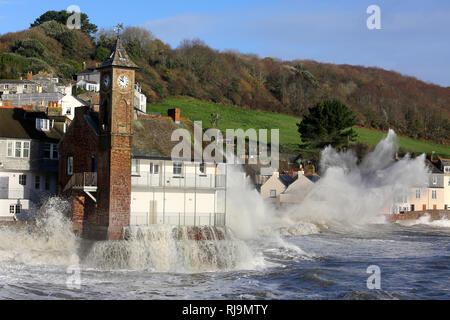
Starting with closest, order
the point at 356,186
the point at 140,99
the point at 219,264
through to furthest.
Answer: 1. the point at 219,264
2. the point at 356,186
3. the point at 140,99

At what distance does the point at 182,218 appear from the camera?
40.3 meters

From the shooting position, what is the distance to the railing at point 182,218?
3811 cm

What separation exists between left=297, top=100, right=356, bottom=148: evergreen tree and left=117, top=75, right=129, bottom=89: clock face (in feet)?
165

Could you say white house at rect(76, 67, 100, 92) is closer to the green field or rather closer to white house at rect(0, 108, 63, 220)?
the green field

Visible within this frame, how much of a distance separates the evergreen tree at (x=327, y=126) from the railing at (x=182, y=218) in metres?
45.2

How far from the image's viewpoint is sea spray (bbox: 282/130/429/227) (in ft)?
230

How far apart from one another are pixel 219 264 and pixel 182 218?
21.2ft

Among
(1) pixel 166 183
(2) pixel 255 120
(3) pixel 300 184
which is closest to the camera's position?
(1) pixel 166 183

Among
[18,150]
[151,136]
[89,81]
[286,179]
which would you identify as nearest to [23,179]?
[18,150]

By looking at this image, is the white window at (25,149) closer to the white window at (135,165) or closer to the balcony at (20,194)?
the balcony at (20,194)

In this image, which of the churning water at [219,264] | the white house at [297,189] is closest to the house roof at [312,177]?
the white house at [297,189]

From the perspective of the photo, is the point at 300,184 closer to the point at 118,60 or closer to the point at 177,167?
the point at 177,167

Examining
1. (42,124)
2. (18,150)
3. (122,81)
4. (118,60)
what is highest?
(118,60)

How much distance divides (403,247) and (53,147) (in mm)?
29818
